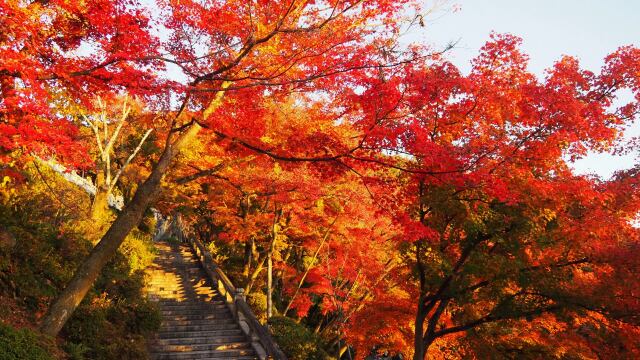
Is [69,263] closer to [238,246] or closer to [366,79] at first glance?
[366,79]

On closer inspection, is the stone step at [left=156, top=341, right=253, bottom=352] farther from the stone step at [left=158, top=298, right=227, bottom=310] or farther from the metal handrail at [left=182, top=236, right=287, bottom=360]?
the stone step at [left=158, top=298, right=227, bottom=310]

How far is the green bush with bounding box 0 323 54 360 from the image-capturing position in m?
5.55

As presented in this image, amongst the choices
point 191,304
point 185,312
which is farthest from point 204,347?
point 191,304

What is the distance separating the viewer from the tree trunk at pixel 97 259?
759 cm

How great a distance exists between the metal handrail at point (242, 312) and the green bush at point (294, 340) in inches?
27.6

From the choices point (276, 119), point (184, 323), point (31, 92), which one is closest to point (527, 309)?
point (276, 119)

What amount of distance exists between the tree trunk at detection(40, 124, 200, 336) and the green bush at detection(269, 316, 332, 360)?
20.0 feet

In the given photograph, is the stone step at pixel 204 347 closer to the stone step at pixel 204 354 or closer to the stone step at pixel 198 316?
the stone step at pixel 204 354

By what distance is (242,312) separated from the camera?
1296cm

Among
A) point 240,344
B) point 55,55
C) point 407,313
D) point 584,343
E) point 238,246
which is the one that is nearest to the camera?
point 55,55

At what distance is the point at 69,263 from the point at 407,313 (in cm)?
1048

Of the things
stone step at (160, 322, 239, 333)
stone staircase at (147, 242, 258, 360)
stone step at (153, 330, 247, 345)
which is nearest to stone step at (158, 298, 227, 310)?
stone staircase at (147, 242, 258, 360)

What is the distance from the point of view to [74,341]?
925cm

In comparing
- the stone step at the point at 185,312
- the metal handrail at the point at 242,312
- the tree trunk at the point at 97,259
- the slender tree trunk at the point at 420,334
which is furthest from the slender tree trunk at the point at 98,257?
the slender tree trunk at the point at 420,334
